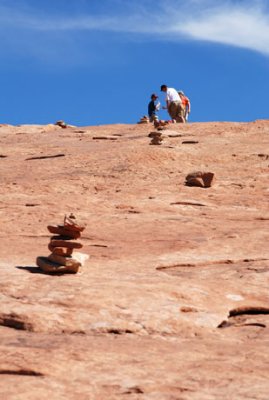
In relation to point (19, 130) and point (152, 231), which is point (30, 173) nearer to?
point (152, 231)

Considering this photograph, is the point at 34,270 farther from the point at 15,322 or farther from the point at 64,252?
the point at 15,322

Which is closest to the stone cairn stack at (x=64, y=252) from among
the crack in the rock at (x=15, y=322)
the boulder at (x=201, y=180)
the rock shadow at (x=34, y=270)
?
the rock shadow at (x=34, y=270)

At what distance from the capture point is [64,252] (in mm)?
10844

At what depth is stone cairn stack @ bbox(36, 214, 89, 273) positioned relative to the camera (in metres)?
10.6

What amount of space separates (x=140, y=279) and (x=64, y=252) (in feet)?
3.75

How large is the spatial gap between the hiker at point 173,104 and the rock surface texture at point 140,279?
6.67 meters

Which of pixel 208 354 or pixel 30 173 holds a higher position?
pixel 30 173

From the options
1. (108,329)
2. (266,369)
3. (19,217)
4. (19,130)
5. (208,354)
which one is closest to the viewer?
(266,369)

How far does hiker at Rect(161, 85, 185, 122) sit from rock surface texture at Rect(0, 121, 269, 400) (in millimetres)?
6673

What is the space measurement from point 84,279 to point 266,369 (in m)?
3.46

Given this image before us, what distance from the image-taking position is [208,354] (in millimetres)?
7863

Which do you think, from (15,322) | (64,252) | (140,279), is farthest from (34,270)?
(15,322)

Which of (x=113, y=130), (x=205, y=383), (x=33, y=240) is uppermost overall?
(x=113, y=130)

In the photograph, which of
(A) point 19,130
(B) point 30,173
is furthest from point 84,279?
(A) point 19,130
